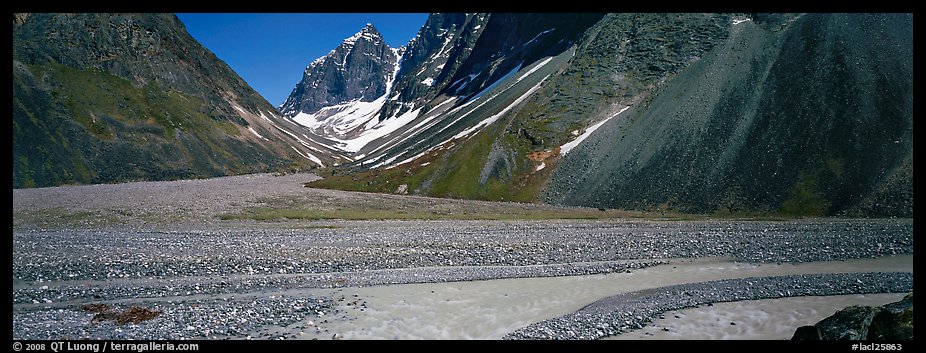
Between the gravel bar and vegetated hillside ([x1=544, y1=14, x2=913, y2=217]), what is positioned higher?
vegetated hillside ([x1=544, y1=14, x2=913, y2=217])

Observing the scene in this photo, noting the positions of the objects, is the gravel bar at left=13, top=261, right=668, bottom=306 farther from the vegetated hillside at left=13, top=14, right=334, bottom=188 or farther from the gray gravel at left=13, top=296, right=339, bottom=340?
the vegetated hillside at left=13, top=14, right=334, bottom=188

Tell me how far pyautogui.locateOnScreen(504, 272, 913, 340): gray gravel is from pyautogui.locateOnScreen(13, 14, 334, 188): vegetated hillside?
10125cm

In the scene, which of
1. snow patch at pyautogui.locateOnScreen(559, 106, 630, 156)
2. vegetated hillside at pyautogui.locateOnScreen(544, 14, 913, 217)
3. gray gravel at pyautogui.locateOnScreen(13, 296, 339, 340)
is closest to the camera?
gray gravel at pyautogui.locateOnScreen(13, 296, 339, 340)

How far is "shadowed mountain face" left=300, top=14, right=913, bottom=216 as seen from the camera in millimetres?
52156

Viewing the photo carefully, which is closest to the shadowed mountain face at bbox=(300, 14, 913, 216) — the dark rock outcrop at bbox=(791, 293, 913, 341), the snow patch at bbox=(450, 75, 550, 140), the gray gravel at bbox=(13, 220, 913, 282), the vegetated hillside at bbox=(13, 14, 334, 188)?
the snow patch at bbox=(450, 75, 550, 140)

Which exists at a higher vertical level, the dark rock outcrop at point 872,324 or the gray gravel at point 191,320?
the dark rock outcrop at point 872,324

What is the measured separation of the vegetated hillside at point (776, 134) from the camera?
50.7 metres

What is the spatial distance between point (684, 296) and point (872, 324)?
369 inches

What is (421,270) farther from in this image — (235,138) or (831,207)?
(235,138)

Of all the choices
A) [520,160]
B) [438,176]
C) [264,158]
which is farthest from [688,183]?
[264,158]

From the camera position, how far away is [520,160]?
75688 mm

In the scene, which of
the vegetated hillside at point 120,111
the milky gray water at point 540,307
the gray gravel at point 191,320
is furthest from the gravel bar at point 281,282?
the vegetated hillside at point 120,111

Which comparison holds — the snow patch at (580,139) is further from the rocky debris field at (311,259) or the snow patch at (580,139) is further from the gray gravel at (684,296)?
the gray gravel at (684,296)

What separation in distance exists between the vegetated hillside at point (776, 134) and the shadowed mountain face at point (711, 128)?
18 cm
